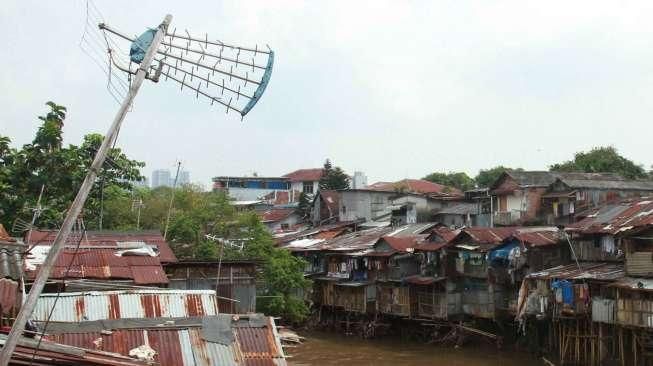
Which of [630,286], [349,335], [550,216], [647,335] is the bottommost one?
[349,335]

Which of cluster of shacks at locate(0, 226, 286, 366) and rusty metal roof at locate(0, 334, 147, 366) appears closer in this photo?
rusty metal roof at locate(0, 334, 147, 366)

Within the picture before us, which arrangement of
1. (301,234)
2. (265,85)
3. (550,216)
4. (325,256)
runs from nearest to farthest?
(265,85)
(550,216)
(325,256)
(301,234)

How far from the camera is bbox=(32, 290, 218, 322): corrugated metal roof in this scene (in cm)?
1233

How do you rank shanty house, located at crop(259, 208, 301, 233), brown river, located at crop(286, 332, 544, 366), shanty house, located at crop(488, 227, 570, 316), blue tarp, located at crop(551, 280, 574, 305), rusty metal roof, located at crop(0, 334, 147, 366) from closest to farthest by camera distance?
rusty metal roof, located at crop(0, 334, 147, 366), blue tarp, located at crop(551, 280, 574, 305), shanty house, located at crop(488, 227, 570, 316), brown river, located at crop(286, 332, 544, 366), shanty house, located at crop(259, 208, 301, 233)

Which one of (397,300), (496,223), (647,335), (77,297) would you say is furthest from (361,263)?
(77,297)

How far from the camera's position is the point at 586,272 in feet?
94.9

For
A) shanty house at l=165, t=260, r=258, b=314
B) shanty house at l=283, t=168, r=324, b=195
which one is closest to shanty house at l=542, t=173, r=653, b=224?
shanty house at l=165, t=260, r=258, b=314

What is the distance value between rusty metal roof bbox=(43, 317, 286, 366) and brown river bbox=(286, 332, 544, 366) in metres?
20.1

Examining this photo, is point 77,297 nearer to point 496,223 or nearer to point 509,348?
point 509,348

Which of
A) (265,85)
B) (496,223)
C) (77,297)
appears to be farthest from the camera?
(496,223)

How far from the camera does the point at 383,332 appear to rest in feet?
140

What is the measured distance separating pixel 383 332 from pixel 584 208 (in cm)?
1431

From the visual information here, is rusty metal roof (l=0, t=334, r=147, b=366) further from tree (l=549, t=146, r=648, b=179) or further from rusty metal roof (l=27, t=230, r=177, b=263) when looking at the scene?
tree (l=549, t=146, r=648, b=179)

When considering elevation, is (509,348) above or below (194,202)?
below
